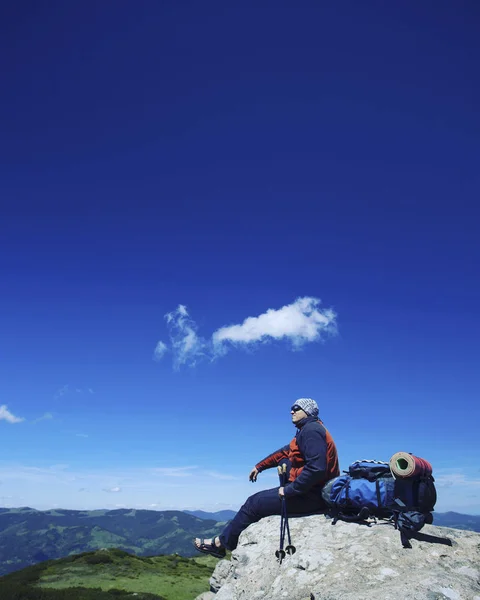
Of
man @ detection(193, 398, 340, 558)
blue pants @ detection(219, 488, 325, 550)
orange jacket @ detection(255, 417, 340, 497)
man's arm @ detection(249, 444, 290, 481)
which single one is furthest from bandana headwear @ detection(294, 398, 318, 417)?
blue pants @ detection(219, 488, 325, 550)

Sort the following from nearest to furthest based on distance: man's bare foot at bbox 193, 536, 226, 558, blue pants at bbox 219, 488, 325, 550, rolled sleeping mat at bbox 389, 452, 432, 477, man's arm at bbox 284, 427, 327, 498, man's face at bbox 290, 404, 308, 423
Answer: rolled sleeping mat at bbox 389, 452, 432, 477, man's arm at bbox 284, 427, 327, 498, blue pants at bbox 219, 488, 325, 550, man's face at bbox 290, 404, 308, 423, man's bare foot at bbox 193, 536, 226, 558

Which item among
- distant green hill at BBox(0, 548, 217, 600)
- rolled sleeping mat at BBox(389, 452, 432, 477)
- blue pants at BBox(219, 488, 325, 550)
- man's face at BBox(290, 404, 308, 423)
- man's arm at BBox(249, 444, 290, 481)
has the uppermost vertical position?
man's face at BBox(290, 404, 308, 423)

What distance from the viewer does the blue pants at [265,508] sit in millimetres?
9117

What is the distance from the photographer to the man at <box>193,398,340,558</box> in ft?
28.1

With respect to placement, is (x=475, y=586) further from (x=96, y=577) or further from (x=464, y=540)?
(x=96, y=577)

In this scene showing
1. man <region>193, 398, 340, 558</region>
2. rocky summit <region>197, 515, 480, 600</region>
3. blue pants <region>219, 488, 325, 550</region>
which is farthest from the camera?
blue pants <region>219, 488, 325, 550</region>

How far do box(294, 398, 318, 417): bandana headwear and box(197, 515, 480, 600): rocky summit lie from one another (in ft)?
7.33

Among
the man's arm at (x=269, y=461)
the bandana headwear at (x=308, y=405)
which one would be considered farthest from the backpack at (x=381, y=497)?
the man's arm at (x=269, y=461)

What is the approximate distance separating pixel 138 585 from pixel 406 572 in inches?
2366

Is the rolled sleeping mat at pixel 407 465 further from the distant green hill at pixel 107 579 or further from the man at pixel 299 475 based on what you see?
the distant green hill at pixel 107 579

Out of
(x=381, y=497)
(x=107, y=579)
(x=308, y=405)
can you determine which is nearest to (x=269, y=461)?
(x=308, y=405)

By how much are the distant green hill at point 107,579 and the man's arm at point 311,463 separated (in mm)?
46903

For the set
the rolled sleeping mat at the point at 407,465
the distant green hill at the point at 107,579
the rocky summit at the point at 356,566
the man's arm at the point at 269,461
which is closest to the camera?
the rocky summit at the point at 356,566

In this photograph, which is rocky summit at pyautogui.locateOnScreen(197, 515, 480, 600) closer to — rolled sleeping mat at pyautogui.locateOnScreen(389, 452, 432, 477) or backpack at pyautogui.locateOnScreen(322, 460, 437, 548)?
backpack at pyautogui.locateOnScreen(322, 460, 437, 548)
